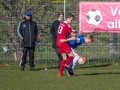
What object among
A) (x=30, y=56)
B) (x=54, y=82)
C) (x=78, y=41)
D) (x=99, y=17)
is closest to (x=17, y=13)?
(x=30, y=56)

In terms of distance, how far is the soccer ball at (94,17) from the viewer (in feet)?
58.6

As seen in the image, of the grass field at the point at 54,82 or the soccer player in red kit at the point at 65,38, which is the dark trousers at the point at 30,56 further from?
the soccer player in red kit at the point at 65,38

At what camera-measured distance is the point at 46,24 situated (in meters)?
18.0

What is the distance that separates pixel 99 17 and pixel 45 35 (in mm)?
1991

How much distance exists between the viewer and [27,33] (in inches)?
633

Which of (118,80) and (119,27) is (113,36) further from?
(118,80)

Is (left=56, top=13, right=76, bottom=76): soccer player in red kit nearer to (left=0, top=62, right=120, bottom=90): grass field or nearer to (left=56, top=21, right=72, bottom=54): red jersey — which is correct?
(left=56, top=21, right=72, bottom=54): red jersey

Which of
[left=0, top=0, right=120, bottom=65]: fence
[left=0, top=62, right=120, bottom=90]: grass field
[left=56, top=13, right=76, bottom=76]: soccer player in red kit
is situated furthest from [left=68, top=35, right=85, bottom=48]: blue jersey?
[left=0, top=0, right=120, bottom=65]: fence

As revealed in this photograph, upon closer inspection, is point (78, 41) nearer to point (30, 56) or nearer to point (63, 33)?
point (63, 33)

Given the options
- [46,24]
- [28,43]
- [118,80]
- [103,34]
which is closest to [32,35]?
[28,43]

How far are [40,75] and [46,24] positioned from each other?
4383mm

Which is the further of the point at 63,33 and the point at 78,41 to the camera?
the point at 78,41

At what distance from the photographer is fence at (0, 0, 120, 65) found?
702 inches

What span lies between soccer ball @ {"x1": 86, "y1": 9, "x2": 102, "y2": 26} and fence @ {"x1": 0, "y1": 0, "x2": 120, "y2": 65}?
17.0 inches
